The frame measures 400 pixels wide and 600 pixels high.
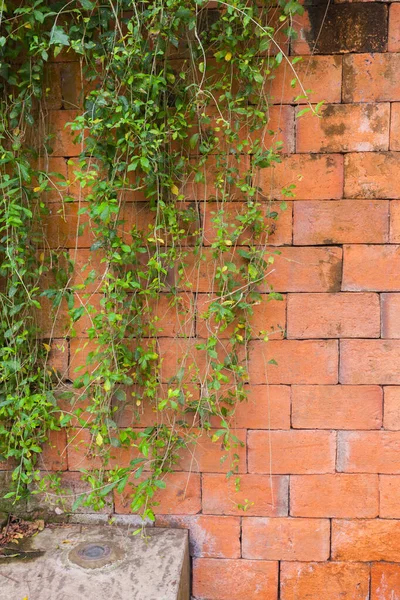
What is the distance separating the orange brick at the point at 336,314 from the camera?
8.09 ft

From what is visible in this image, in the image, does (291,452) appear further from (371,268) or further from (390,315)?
(371,268)

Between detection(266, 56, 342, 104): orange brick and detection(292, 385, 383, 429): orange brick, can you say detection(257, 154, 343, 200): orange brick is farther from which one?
detection(292, 385, 383, 429): orange brick

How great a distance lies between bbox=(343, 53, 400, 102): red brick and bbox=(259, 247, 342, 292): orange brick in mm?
747

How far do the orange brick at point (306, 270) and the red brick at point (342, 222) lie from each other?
0.06 metres

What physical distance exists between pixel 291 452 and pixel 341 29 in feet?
6.91

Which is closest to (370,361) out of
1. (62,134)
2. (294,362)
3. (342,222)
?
(294,362)

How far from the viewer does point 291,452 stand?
8.39 feet

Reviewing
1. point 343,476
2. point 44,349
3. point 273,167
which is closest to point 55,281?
point 44,349

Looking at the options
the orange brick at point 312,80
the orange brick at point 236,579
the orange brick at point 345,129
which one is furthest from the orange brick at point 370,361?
the orange brick at point 312,80

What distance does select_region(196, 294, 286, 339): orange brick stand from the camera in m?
2.50

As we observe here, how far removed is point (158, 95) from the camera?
225 cm

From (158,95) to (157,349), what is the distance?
123cm

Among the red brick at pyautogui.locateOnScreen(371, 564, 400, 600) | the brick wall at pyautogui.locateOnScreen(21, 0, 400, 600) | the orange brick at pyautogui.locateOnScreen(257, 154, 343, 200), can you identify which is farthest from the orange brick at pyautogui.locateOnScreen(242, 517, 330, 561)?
the orange brick at pyautogui.locateOnScreen(257, 154, 343, 200)

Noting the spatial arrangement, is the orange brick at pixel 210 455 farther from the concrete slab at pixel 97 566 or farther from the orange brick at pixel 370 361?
the orange brick at pixel 370 361
